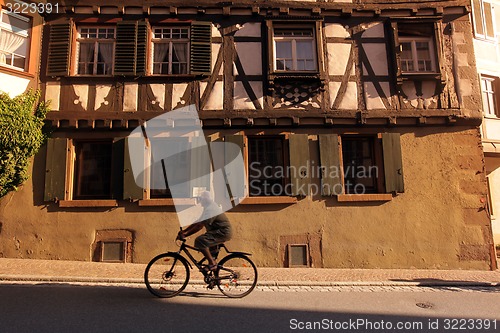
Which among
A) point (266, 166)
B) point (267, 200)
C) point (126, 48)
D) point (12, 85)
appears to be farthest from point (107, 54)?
point (267, 200)

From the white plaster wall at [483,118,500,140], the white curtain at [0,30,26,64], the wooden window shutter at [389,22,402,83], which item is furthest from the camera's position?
the white plaster wall at [483,118,500,140]

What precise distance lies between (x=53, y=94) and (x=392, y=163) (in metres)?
8.86

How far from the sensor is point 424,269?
839 cm

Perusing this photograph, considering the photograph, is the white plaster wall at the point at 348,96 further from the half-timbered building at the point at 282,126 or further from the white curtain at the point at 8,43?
the white curtain at the point at 8,43

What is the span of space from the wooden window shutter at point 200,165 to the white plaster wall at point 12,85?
176 inches

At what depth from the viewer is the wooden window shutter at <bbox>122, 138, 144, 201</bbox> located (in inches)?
331

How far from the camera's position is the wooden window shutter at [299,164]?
8656 mm

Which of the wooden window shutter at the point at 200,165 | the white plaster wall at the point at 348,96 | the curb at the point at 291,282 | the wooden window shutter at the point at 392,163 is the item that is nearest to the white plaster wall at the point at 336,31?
the white plaster wall at the point at 348,96

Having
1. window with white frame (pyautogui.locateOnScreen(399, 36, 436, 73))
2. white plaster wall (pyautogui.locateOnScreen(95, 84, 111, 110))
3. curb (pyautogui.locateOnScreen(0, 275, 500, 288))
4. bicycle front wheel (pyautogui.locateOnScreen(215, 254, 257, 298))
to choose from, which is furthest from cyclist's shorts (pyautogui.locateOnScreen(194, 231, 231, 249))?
window with white frame (pyautogui.locateOnScreen(399, 36, 436, 73))

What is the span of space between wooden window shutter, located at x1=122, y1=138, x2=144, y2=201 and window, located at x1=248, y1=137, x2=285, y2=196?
9.12ft

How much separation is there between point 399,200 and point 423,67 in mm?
3776

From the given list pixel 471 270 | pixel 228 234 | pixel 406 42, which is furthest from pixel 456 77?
pixel 228 234

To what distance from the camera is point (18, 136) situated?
25.6 feet

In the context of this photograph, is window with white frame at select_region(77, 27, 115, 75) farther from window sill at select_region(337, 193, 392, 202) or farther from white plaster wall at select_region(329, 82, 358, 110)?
window sill at select_region(337, 193, 392, 202)
